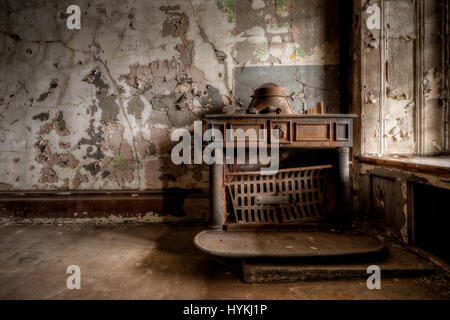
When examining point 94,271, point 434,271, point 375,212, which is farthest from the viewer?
point 375,212

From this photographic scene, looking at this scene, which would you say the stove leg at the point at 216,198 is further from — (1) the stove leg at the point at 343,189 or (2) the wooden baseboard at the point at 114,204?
(1) the stove leg at the point at 343,189

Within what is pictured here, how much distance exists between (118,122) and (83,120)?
0.46 m

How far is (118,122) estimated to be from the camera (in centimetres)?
317

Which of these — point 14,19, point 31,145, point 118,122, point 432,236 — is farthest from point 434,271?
point 14,19

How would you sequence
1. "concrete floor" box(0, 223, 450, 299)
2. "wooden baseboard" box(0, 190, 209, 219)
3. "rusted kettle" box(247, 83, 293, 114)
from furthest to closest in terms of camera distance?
"wooden baseboard" box(0, 190, 209, 219) < "rusted kettle" box(247, 83, 293, 114) < "concrete floor" box(0, 223, 450, 299)

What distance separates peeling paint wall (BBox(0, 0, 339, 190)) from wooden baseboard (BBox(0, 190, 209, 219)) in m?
0.11

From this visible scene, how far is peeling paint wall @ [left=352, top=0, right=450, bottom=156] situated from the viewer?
8.66 feet

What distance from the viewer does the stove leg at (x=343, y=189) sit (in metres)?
2.38

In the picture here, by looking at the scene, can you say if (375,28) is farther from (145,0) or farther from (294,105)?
(145,0)

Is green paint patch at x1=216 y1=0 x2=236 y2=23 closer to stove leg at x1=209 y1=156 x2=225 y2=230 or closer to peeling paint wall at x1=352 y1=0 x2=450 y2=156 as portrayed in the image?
peeling paint wall at x1=352 y1=0 x2=450 y2=156

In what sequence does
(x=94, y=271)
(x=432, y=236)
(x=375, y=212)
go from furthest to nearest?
(x=375, y=212) < (x=432, y=236) < (x=94, y=271)

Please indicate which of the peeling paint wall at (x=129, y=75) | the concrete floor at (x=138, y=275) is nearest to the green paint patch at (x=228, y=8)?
the peeling paint wall at (x=129, y=75)

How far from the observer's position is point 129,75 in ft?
10.3

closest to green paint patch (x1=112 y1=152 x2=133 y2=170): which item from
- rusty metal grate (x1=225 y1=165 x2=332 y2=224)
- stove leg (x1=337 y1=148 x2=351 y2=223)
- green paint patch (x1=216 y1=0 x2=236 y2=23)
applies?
rusty metal grate (x1=225 y1=165 x2=332 y2=224)
